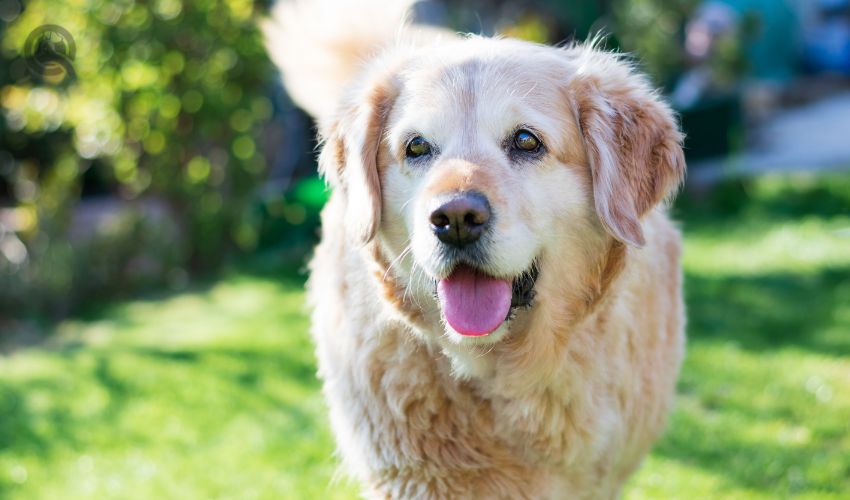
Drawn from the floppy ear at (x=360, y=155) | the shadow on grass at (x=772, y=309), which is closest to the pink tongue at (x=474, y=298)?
the floppy ear at (x=360, y=155)

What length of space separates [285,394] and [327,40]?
231 cm

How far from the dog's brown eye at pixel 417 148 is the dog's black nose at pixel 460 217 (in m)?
0.39

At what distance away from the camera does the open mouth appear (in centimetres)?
275

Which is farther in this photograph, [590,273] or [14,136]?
[14,136]

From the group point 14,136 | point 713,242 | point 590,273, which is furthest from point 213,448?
point 14,136

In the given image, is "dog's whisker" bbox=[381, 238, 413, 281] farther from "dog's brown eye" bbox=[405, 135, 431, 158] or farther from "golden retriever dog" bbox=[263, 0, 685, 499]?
"dog's brown eye" bbox=[405, 135, 431, 158]

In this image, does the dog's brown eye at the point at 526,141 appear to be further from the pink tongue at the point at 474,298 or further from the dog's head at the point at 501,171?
the pink tongue at the point at 474,298

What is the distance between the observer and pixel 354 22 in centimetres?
411

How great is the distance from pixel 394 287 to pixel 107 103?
6.30 metres

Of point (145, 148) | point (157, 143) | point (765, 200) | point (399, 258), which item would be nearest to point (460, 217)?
point (399, 258)

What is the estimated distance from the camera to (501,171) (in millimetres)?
2717

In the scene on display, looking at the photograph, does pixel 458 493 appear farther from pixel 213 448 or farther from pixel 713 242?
pixel 713 242

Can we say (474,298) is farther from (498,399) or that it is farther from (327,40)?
(327,40)

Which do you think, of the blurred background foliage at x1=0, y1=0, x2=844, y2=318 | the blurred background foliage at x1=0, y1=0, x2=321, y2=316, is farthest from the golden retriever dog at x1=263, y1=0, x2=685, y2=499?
the blurred background foliage at x1=0, y1=0, x2=321, y2=316
